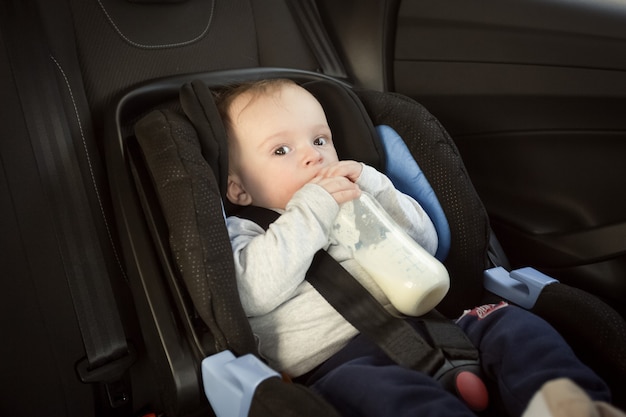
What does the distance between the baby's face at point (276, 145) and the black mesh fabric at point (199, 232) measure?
155 millimetres

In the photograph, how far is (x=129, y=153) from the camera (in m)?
1.04

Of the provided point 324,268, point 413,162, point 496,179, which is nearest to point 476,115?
point 496,179

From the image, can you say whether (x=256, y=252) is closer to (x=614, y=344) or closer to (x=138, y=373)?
(x=138, y=373)

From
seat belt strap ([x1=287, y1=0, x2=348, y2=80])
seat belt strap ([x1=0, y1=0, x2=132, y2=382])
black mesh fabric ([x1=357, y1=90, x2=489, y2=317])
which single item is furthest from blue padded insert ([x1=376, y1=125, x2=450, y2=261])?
seat belt strap ([x1=0, y1=0, x2=132, y2=382])

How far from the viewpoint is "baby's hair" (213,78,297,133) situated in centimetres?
112

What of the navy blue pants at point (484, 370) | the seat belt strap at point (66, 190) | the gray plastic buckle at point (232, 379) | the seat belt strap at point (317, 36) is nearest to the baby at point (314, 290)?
the navy blue pants at point (484, 370)

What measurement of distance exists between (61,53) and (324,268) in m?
0.71

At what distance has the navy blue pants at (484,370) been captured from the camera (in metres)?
0.78

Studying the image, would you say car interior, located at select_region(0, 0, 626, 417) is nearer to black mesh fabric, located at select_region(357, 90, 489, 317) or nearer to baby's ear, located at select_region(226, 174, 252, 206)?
black mesh fabric, located at select_region(357, 90, 489, 317)

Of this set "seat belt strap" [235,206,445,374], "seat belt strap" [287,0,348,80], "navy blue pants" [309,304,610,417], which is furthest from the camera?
"seat belt strap" [287,0,348,80]

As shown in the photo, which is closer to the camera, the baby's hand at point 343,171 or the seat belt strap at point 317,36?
the baby's hand at point 343,171

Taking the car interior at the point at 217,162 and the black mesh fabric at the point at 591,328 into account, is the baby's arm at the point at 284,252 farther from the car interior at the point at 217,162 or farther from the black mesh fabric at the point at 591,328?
the black mesh fabric at the point at 591,328

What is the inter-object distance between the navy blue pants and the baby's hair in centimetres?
53

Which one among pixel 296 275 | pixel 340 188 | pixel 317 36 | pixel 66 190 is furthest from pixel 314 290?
pixel 317 36
